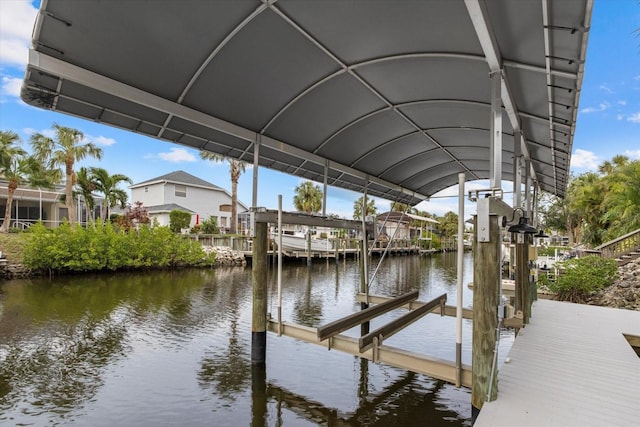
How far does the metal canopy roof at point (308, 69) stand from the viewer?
3.59 metres

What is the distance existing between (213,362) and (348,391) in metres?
2.82

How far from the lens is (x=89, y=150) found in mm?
28188

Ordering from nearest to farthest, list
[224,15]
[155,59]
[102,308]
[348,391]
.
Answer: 1. [224,15]
2. [155,59]
3. [348,391]
4. [102,308]

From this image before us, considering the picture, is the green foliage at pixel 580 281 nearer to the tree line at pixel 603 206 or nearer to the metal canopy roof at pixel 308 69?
the tree line at pixel 603 206

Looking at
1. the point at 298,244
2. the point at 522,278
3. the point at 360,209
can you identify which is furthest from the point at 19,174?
the point at 360,209

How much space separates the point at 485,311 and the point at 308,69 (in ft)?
11.9

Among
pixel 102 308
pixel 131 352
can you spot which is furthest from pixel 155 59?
pixel 102 308

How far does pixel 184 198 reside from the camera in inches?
1468

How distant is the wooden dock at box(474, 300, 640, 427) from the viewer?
3.64 m

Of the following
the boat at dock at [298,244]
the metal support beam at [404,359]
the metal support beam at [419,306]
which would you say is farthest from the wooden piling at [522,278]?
the boat at dock at [298,244]

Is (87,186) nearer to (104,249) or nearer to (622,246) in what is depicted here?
(104,249)

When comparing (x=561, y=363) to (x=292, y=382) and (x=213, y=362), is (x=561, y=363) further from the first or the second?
(x=213, y=362)

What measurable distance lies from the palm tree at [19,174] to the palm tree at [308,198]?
24673 mm

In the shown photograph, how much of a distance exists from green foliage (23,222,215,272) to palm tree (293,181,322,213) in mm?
20694
